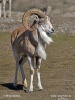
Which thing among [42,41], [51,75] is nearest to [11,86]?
[42,41]

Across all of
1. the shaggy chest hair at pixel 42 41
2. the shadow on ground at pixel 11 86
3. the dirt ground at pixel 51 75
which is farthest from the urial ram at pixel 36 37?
the shadow on ground at pixel 11 86

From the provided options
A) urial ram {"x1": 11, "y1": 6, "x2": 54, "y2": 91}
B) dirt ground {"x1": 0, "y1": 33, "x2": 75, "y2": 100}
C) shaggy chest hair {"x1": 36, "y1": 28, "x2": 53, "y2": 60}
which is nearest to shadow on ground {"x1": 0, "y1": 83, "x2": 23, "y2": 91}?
dirt ground {"x1": 0, "y1": 33, "x2": 75, "y2": 100}

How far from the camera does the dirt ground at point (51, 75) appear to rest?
648 inches

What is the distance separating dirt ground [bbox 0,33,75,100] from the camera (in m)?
16.5

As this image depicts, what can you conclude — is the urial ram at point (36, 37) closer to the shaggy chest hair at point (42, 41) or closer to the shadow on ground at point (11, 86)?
the shaggy chest hair at point (42, 41)

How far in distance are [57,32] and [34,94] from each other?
20864mm

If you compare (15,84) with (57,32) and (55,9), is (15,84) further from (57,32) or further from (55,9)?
(55,9)

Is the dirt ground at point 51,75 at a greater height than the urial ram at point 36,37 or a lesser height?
lesser

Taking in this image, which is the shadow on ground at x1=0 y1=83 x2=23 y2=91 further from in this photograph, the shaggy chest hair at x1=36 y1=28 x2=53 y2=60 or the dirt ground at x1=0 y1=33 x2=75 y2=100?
the shaggy chest hair at x1=36 y1=28 x2=53 y2=60

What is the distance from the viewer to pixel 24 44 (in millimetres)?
17469

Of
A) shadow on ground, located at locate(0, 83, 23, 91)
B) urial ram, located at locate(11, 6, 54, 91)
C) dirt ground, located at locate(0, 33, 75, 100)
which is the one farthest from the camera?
shadow on ground, located at locate(0, 83, 23, 91)

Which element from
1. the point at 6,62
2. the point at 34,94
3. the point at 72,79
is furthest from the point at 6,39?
the point at 34,94

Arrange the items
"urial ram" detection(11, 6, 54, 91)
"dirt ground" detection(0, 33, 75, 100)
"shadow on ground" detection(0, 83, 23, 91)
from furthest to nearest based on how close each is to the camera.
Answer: "shadow on ground" detection(0, 83, 23, 91) → "urial ram" detection(11, 6, 54, 91) → "dirt ground" detection(0, 33, 75, 100)

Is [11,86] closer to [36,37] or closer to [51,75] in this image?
[36,37]
